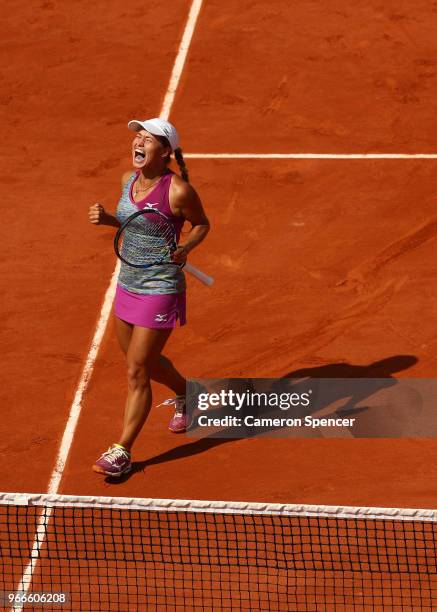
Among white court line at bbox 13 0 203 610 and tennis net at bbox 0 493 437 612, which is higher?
tennis net at bbox 0 493 437 612

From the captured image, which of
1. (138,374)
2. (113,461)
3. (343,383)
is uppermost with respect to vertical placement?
(138,374)

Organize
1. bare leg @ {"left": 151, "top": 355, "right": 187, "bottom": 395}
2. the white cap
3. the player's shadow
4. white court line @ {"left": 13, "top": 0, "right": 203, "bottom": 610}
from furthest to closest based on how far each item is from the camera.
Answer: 1. the player's shadow
2. bare leg @ {"left": 151, "top": 355, "right": 187, "bottom": 395}
3. the white cap
4. white court line @ {"left": 13, "top": 0, "right": 203, "bottom": 610}

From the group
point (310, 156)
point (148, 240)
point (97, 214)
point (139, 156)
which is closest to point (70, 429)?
point (148, 240)

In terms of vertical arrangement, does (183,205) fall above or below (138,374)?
above

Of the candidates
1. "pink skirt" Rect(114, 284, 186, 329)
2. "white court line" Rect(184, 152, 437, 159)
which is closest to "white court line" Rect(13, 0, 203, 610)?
"pink skirt" Rect(114, 284, 186, 329)

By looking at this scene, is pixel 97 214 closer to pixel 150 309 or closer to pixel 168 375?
pixel 150 309

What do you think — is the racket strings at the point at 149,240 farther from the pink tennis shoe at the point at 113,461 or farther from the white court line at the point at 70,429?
the white court line at the point at 70,429

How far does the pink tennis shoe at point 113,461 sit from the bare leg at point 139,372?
0.17ft

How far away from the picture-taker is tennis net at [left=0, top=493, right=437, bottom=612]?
8469 mm

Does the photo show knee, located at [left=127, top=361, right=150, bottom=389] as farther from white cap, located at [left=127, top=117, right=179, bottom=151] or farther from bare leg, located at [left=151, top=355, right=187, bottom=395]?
white cap, located at [left=127, top=117, right=179, bottom=151]

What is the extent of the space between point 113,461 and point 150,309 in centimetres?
122

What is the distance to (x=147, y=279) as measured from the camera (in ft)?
30.6

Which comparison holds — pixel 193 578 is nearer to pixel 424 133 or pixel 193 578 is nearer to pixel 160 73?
pixel 424 133

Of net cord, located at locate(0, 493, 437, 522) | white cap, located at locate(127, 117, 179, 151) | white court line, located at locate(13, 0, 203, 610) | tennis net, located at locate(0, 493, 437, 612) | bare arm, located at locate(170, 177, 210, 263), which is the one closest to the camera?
net cord, located at locate(0, 493, 437, 522)
